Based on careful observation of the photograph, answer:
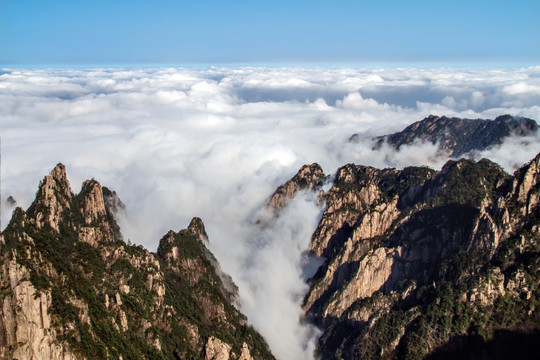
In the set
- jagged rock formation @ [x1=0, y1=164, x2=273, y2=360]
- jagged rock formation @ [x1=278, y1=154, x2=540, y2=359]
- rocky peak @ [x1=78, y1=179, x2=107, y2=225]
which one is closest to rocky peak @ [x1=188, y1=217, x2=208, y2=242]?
jagged rock formation @ [x1=0, y1=164, x2=273, y2=360]

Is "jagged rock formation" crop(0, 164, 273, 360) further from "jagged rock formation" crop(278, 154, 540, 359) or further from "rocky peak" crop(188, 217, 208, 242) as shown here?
"jagged rock formation" crop(278, 154, 540, 359)

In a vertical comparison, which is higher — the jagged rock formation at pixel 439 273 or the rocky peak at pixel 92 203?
the rocky peak at pixel 92 203

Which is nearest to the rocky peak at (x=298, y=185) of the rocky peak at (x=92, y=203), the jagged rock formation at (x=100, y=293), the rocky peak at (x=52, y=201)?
the jagged rock formation at (x=100, y=293)

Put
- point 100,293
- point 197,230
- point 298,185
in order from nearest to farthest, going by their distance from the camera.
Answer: point 100,293
point 197,230
point 298,185

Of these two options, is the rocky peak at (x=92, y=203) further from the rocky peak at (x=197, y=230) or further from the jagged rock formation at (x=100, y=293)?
the rocky peak at (x=197, y=230)

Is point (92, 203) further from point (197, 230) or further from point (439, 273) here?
point (439, 273)

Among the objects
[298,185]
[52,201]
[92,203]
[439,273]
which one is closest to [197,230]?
[92,203]

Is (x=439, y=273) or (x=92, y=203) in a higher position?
(x=92, y=203)
